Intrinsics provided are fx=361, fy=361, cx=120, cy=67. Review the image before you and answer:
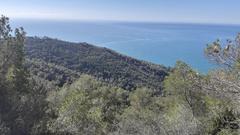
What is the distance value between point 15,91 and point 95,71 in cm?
5189

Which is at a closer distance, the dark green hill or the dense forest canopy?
the dense forest canopy

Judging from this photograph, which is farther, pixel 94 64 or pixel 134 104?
pixel 94 64

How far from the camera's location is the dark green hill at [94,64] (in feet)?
196

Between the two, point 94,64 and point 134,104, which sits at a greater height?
point 134,104

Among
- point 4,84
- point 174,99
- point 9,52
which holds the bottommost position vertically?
point 174,99

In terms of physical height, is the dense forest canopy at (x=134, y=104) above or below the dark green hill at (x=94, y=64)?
above

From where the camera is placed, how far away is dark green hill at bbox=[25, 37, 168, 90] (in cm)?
5976

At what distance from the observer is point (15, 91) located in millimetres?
12680

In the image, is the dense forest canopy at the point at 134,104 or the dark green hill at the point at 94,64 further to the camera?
the dark green hill at the point at 94,64

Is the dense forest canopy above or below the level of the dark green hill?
above

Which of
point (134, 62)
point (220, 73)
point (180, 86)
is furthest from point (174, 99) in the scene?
point (134, 62)

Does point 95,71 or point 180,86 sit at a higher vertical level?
point 180,86

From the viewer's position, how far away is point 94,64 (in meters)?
68.8

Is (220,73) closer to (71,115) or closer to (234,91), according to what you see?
(234,91)
